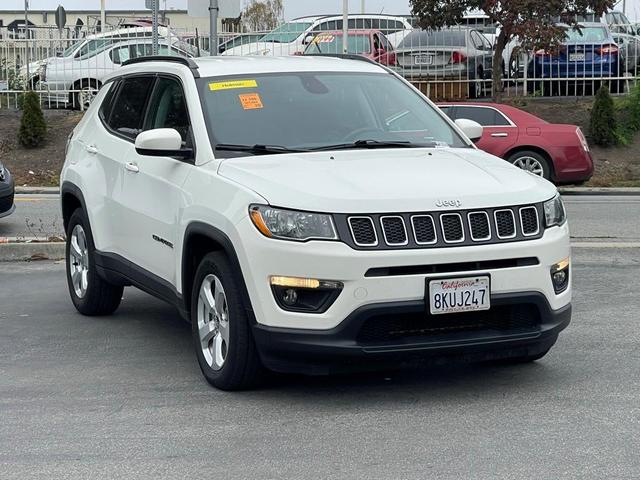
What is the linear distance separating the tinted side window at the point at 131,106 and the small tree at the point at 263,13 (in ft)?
181

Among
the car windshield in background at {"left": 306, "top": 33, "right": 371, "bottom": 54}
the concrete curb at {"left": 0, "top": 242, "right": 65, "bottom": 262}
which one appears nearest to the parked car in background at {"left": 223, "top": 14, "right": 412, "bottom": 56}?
the car windshield in background at {"left": 306, "top": 33, "right": 371, "bottom": 54}

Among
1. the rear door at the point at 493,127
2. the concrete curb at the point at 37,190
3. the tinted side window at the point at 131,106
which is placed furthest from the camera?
the concrete curb at the point at 37,190

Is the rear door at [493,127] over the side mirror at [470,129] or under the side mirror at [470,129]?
under

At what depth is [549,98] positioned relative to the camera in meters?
25.5

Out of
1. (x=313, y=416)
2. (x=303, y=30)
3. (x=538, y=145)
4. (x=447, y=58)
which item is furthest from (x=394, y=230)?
(x=303, y=30)

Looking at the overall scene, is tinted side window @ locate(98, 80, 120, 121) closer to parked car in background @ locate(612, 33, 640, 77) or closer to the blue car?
the blue car

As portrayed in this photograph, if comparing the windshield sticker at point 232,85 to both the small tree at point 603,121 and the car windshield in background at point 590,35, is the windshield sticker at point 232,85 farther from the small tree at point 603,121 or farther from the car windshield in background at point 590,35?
the car windshield in background at point 590,35

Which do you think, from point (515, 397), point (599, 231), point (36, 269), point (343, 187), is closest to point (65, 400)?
point (343, 187)

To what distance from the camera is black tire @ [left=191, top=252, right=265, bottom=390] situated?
5863 mm

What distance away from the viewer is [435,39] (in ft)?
84.1

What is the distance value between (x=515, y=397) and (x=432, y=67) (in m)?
20.1

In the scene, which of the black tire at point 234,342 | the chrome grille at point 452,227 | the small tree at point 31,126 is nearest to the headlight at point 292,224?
the black tire at point 234,342

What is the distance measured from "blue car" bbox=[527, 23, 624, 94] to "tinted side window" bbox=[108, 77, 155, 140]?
1849 centimetres

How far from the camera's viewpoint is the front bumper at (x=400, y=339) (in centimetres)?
559
